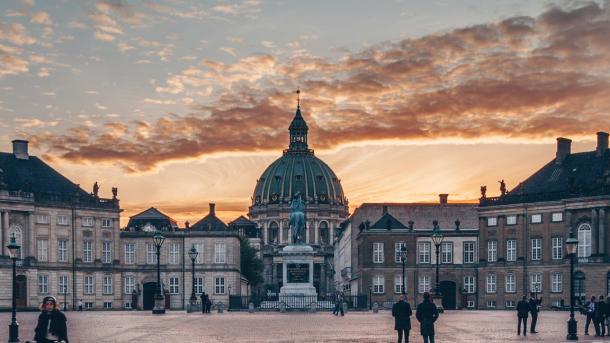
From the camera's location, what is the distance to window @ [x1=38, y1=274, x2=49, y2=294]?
99312 millimetres

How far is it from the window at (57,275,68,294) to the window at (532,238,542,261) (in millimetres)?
43699

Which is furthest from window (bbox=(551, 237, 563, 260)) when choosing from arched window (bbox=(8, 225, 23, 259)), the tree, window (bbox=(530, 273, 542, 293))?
the tree

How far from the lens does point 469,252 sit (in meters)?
109

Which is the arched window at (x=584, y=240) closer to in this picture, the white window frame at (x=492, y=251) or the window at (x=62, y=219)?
the white window frame at (x=492, y=251)

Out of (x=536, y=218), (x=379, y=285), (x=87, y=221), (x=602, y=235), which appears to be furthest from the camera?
(x=379, y=285)

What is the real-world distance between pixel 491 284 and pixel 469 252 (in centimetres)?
564

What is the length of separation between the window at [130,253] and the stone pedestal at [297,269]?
3384 cm

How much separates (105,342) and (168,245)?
266 ft

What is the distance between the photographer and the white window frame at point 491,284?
103625 mm

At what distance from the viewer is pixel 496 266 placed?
103m

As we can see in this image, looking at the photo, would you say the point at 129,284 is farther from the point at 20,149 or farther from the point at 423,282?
the point at 423,282

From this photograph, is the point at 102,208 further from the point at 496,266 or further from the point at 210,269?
the point at 496,266

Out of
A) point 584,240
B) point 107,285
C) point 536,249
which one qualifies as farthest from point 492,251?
point 107,285

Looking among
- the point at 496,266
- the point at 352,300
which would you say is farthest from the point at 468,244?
the point at 352,300
